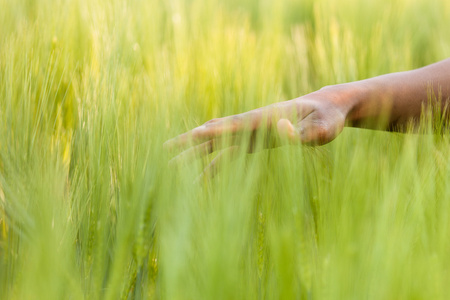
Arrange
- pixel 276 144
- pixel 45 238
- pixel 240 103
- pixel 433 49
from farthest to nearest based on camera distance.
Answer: pixel 433 49
pixel 240 103
pixel 276 144
pixel 45 238

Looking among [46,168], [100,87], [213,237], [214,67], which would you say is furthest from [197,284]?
[214,67]

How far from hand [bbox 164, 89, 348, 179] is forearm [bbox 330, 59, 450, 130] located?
53mm

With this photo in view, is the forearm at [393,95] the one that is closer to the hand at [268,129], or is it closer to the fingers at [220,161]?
the hand at [268,129]

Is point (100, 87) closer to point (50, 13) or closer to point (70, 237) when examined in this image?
point (70, 237)

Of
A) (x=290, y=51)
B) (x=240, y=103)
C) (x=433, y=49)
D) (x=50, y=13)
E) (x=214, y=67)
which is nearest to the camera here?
(x=240, y=103)

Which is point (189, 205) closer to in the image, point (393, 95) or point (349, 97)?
point (349, 97)

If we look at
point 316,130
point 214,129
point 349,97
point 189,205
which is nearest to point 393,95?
point 349,97

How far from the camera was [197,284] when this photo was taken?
0.41 metres

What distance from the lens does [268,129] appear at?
2.20 feet

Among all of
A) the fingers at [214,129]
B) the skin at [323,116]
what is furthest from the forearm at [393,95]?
the fingers at [214,129]

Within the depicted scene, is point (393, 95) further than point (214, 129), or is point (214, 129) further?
point (393, 95)

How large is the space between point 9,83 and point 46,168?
274mm

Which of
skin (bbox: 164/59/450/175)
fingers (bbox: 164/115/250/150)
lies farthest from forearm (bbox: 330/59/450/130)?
fingers (bbox: 164/115/250/150)

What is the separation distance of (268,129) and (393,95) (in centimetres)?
35
